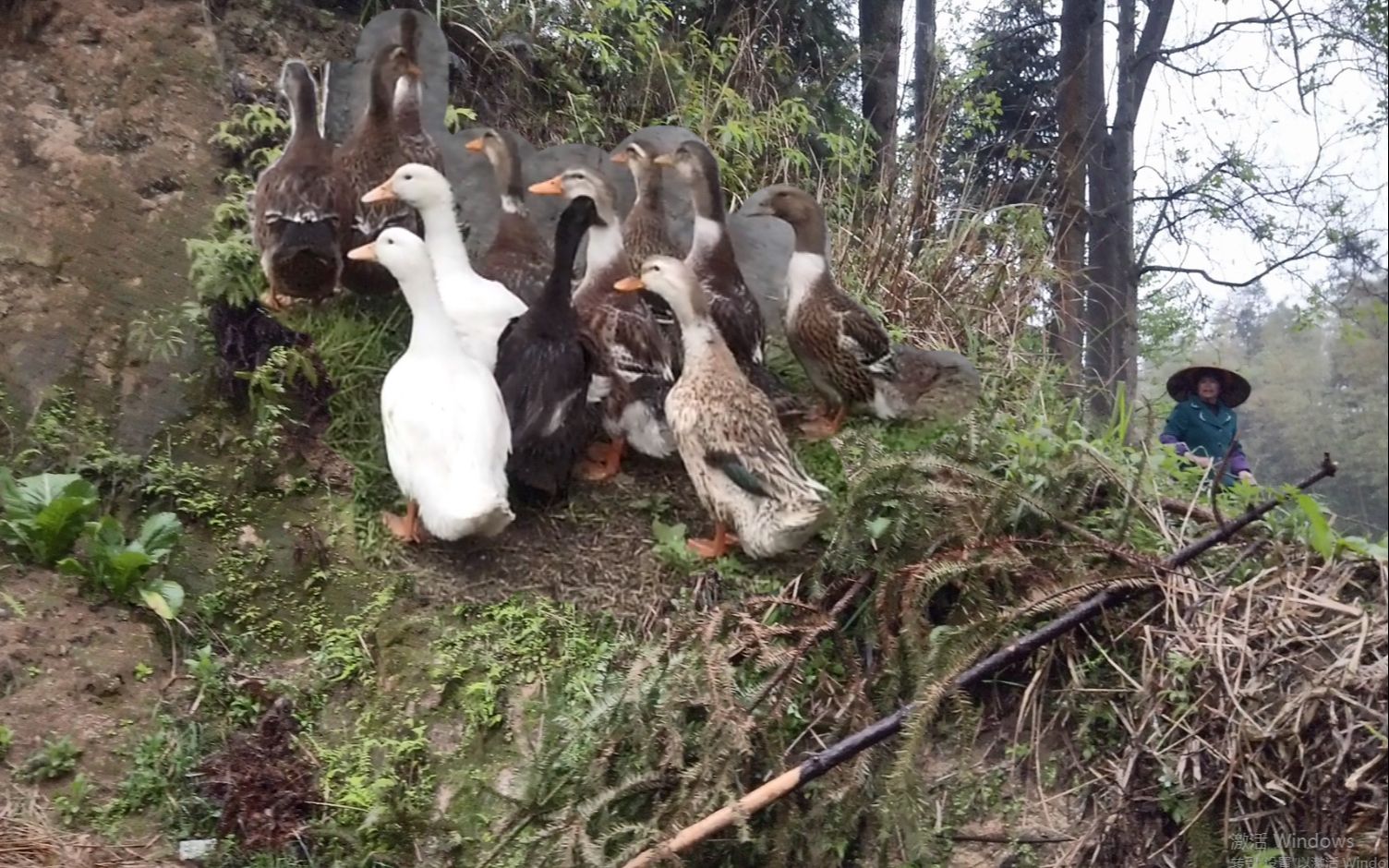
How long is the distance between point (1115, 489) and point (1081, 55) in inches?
46.2

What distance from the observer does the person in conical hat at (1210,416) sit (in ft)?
7.32

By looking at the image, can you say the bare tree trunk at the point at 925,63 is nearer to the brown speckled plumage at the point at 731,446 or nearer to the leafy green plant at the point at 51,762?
the brown speckled plumage at the point at 731,446

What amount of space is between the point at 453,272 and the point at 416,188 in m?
0.27

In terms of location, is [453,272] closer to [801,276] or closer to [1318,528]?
[801,276]

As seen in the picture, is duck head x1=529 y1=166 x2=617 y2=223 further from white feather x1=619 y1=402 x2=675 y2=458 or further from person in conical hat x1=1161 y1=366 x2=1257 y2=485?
person in conical hat x1=1161 y1=366 x2=1257 y2=485

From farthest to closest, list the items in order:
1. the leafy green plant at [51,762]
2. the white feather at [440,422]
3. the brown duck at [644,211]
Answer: the brown duck at [644,211] → the white feather at [440,422] → the leafy green plant at [51,762]

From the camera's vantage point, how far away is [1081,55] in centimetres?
291

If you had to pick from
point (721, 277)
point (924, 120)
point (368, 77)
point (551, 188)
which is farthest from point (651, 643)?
point (368, 77)

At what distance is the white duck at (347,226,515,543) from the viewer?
285 centimetres

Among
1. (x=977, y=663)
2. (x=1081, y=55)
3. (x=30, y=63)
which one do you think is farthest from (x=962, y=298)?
(x=30, y=63)

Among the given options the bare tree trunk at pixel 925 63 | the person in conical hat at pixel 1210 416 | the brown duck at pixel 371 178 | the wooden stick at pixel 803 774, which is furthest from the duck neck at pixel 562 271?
the person in conical hat at pixel 1210 416

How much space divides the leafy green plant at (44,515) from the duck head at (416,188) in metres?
1.19

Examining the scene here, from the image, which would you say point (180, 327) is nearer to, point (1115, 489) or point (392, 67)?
point (392, 67)

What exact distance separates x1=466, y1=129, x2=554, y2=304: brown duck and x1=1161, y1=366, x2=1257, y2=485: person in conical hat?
1.83 metres
